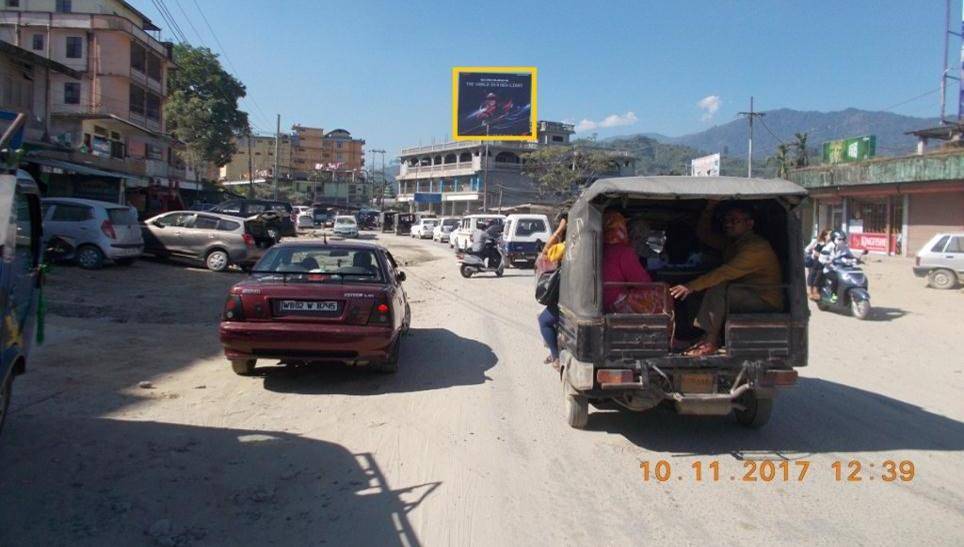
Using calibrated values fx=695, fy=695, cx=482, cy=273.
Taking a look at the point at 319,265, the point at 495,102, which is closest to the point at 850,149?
the point at 495,102

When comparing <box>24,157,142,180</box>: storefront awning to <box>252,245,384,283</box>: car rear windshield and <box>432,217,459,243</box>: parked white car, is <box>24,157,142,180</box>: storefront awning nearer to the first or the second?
<box>252,245,384,283</box>: car rear windshield

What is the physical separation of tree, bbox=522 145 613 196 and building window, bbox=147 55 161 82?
32.9 meters

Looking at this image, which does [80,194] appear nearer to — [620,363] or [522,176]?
[620,363]

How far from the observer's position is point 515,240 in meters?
23.0

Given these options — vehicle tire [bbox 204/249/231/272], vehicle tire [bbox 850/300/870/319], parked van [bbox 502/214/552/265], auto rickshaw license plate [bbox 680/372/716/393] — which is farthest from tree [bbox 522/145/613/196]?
auto rickshaw license plate [bbox 680/372/716/393]

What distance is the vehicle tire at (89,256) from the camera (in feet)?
51.4

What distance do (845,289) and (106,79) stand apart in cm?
4172

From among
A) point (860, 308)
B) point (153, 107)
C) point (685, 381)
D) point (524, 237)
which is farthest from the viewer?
point (153, 107)

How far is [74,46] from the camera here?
41.1 metres

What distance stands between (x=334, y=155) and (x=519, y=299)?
12110 centimetres

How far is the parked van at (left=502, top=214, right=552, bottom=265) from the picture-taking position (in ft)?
75.5

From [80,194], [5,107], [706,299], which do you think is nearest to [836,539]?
[706,299]

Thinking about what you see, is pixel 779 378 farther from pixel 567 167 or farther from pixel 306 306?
pixel 567 167

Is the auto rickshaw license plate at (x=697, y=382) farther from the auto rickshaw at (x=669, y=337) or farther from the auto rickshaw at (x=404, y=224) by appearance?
the auto rickshaw at (x=404, y=224)
